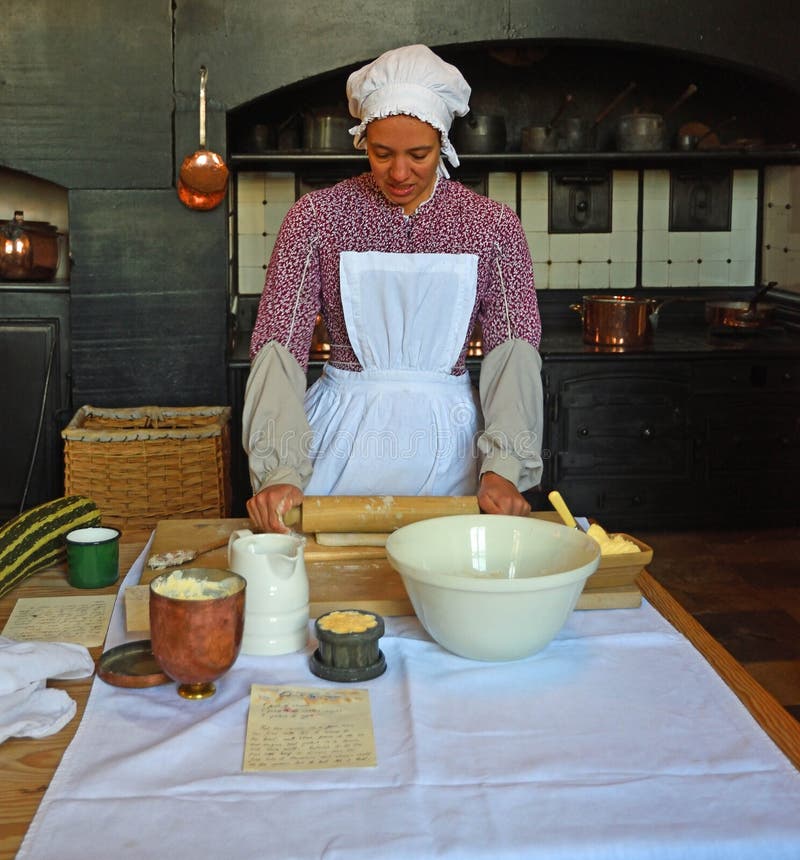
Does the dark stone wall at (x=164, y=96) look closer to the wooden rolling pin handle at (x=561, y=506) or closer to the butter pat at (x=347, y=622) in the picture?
the wooden rolling pin handle at (x=561, y=506)

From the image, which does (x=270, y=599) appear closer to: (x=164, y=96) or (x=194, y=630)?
(x=194, y=630)

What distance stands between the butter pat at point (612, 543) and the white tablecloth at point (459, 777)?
0.78ft

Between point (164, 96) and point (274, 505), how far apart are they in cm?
259

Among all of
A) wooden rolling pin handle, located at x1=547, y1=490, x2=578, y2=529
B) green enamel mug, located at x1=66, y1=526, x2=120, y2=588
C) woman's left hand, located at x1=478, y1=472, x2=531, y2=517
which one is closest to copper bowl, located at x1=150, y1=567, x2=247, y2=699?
green enamel mug, located at x1=66, y1=526, x2=120, y2=588

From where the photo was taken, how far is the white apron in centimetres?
232

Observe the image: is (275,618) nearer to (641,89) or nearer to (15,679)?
(15,679)

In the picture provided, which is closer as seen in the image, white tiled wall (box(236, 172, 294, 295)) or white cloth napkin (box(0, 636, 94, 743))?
white cloth napkin (box(0, 636, 94, 743))

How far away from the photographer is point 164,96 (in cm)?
404

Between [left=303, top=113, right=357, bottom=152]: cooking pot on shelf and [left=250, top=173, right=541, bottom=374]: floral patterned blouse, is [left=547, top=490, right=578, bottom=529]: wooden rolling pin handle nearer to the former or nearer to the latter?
[left=250, top=173, right=541, bottom=374]: floral patterned blouse

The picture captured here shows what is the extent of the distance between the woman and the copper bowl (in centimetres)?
80

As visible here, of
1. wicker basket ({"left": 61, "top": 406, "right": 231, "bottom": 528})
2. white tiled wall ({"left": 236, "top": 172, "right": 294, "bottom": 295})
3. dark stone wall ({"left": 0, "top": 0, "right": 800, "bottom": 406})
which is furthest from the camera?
white tiled wall ({"left": 236, "top": 172, "right": 294, "bottom": 295})

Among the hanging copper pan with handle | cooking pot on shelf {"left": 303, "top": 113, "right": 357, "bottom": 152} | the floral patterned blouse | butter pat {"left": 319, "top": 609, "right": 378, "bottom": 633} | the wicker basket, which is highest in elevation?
cooking pot on shelf {"left": 303, "top": 113, "right": 357, "bottom": 152}

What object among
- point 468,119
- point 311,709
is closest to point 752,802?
point 311,709

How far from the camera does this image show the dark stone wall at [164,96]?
401cm
